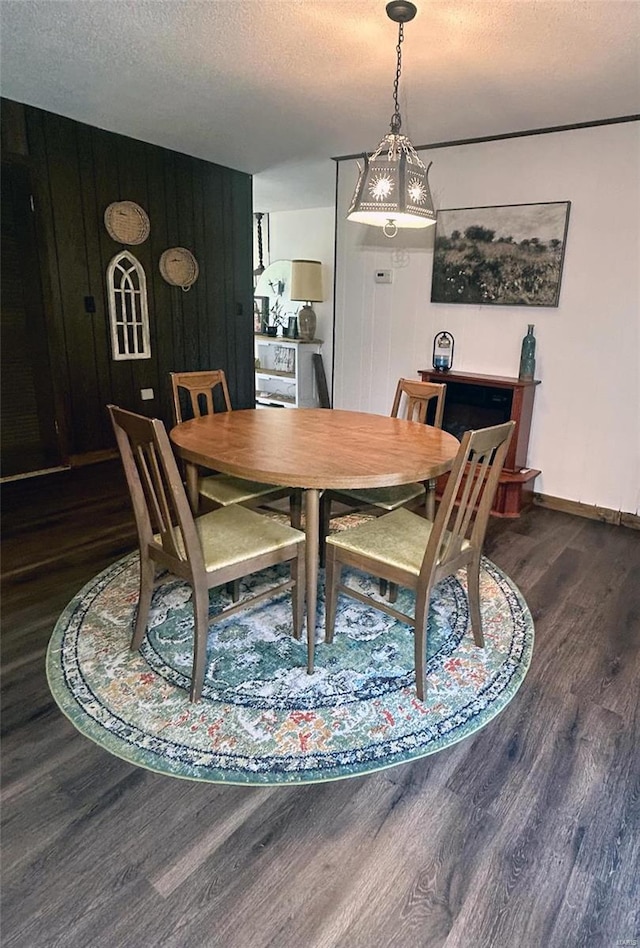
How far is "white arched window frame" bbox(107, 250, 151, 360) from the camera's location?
4340 millimetres

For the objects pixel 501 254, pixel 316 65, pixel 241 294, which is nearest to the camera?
pixel 316 65

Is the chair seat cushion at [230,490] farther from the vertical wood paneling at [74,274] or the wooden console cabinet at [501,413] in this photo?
the vertical wood paneling at [74,274]

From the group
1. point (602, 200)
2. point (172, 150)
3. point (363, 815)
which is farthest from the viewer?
point (172, 150)

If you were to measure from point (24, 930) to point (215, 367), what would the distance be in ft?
14.9

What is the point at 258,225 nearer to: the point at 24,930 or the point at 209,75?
the point at 209,75

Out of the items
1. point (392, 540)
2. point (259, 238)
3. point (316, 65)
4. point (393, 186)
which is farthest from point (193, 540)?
point (259, 238)

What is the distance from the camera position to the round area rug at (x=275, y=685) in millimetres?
1697

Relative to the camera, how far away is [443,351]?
4285mm

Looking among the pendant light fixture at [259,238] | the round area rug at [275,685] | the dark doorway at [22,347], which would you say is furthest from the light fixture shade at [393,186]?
the pendant light fixture at [259,238]

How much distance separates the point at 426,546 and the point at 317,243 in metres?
5.76

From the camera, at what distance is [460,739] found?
178 centimetres

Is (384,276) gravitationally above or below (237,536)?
above

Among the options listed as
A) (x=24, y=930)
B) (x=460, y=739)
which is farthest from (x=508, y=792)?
(x=24, y=930)

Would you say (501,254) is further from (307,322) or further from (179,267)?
(307,322)
